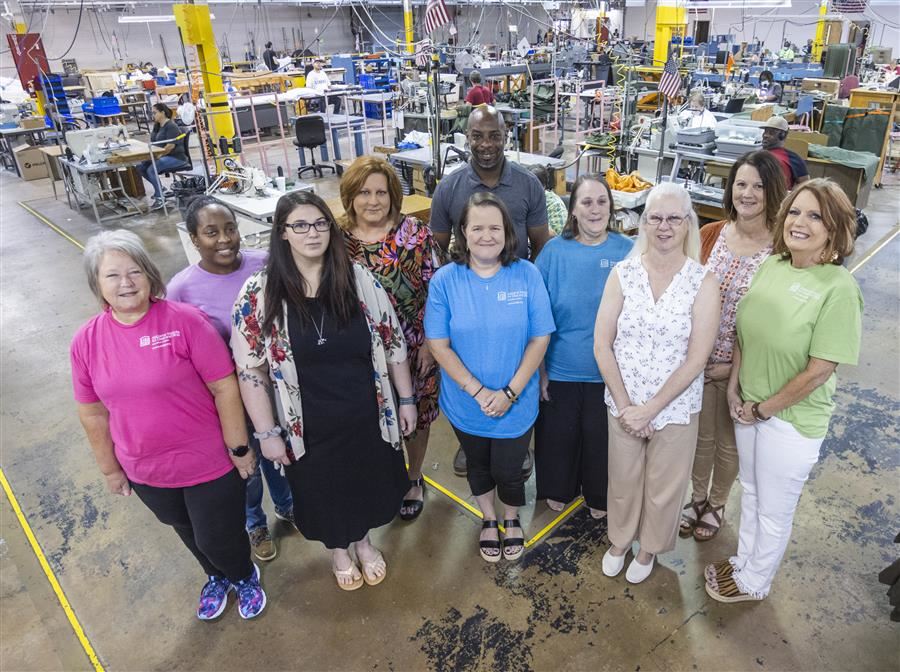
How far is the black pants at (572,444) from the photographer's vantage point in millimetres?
2223

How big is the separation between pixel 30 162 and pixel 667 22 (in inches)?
501

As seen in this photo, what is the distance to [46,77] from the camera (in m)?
8.42

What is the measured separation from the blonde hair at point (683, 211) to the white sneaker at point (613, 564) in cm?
119

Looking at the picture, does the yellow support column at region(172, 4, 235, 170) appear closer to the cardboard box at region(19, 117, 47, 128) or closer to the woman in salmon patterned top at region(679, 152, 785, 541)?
the cardboard box at region(19, 117, 47, 128)

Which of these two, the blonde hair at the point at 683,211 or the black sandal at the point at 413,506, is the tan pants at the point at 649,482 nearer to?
the blonde hair at the point at 683,211

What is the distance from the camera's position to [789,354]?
5.79 feet

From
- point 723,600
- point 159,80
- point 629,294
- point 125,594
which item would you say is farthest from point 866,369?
point 159,80

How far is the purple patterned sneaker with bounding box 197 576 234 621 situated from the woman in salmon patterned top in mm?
1972

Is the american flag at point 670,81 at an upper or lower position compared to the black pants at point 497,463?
upper

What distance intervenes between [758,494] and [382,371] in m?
1.34

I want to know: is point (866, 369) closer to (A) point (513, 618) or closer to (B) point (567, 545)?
(B) point (567, 545)

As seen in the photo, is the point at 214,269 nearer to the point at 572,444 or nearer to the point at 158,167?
the point at 572,444

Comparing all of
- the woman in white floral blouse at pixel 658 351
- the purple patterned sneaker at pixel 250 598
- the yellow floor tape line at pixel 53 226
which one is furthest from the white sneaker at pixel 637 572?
the yellow floor tape line at pixel 53 226

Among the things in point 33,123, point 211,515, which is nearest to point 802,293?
point 211,515
